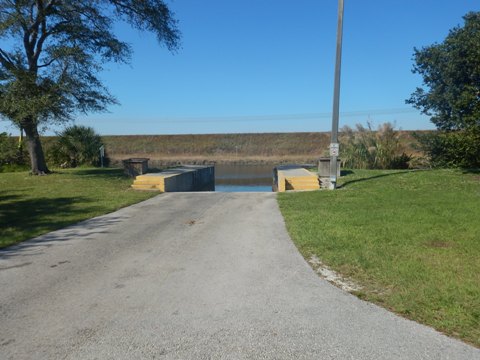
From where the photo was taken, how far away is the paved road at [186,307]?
314 centimetres

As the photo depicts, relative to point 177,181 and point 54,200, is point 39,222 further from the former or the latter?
point 177,181

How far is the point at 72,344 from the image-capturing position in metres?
3.25

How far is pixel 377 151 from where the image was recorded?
68.9 feet

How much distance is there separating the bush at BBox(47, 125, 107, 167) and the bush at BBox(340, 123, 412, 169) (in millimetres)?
16006

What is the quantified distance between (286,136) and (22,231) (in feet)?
192

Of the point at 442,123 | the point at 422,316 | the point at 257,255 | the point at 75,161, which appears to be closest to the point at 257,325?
the point at 422,316

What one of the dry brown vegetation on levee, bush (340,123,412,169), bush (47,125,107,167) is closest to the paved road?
bush (340,123,412,169)

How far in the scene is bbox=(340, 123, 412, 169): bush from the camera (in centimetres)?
2095

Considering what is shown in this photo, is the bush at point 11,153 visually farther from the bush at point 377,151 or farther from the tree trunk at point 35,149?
the bush at point 377,151

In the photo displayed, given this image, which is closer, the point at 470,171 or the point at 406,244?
the point at 406,244

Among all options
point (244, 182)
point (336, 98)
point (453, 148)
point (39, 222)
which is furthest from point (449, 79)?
point (39, 222)

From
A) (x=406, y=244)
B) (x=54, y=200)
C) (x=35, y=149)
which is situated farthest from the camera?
(x=35, y=149)

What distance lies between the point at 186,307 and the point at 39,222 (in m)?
5.74

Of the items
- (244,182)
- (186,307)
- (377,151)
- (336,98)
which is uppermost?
(336,98)
